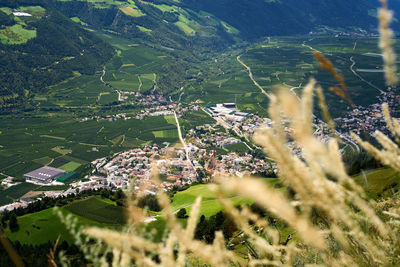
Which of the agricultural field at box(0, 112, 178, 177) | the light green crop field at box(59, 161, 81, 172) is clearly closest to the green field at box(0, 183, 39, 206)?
the agricultural field at box(0, 112, 178, 177)

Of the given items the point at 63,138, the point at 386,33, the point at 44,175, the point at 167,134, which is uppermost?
the point at 386,33

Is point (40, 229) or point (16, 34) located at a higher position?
point (16, 34)

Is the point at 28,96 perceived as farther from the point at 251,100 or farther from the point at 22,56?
the point at 251,100

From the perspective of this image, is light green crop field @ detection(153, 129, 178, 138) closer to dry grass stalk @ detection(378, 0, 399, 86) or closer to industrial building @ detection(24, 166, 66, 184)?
industrial building @ detection(24, 166, 66, 184)

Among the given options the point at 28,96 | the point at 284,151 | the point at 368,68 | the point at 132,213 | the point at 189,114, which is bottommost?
the point at 28,96

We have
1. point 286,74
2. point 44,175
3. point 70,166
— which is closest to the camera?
point 44,175

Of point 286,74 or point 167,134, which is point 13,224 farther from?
point 286,74

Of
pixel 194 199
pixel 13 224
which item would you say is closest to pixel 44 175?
pixel 13 224

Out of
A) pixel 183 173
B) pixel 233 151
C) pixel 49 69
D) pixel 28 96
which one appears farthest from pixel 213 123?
pixel 49 69
